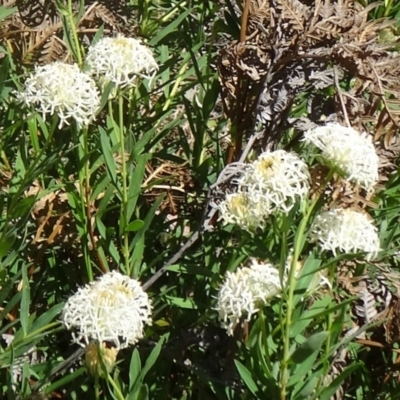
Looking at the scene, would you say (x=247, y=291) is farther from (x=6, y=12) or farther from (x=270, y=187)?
(x=6, y=12)

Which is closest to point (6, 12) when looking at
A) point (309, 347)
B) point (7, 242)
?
point (7, 242)

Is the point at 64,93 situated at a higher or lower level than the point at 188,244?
higher

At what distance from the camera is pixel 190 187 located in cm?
171

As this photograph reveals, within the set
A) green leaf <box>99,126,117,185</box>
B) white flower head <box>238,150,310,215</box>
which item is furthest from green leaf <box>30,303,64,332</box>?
white flower head <box>238,150,310,215</box>

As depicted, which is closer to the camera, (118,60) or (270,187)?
(270,187)

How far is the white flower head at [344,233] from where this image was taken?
126cm

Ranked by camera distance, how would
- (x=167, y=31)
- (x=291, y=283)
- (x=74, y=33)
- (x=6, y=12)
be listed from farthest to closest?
(x=167, y=31), (x=6, y=12), (x=74, y=33), (x=291, y=283)

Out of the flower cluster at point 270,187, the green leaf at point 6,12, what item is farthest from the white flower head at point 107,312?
the green leaf at point 6,12

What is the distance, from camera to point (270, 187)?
4.04 ft

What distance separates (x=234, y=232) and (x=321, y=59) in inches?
12.9

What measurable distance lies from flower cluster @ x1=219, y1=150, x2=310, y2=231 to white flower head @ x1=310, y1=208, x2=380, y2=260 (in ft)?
0.20

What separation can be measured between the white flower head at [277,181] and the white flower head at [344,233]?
60 mm

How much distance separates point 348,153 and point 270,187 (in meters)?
0.11

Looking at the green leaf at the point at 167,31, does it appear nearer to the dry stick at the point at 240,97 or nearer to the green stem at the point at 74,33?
the dry stick at the point at 240,97
